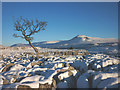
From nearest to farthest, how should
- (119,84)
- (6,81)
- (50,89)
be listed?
(119,84)
(50,89)
(6,81)

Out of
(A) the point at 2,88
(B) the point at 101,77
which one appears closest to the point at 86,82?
(B) the point at 101,77

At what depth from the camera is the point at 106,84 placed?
1.24 metres

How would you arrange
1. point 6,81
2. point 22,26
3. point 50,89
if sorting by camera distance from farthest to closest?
point 22,26, point 6,81, point 50,89

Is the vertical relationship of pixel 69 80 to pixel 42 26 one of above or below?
below

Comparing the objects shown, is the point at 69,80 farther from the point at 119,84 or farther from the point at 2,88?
the point at 2,88

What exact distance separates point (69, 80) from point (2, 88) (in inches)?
42.5

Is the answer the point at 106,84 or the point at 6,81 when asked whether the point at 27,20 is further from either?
the point at 106,84

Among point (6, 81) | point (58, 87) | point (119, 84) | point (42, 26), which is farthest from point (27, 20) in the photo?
point (119, 84)

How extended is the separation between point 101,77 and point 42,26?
6.86 metres

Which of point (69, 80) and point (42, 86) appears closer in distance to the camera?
point (42, 86)

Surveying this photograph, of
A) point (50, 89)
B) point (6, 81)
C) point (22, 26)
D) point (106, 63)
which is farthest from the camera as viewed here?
point (22, 26)

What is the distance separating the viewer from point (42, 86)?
1310 mm

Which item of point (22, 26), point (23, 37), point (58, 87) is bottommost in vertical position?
point (58, 87)

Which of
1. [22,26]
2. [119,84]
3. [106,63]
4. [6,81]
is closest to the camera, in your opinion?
[119,84]
